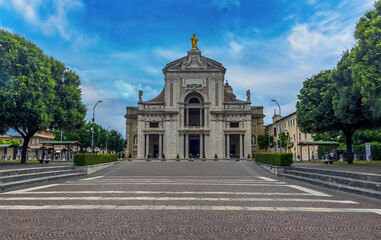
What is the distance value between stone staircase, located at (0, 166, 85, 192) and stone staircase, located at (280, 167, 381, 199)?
50.2 ft

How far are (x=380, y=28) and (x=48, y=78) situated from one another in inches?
1060

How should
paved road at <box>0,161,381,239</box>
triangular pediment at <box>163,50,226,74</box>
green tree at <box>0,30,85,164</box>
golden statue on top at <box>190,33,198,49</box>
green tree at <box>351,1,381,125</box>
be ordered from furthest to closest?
golden statue on top at <box>190,33,198,49</box>, triangular pediment at <box>163,50,226,74</box>, green tree at <box>0,30,85,164</box>, green tree at <box>351,1,381,125</box>, paved road at <box>0,161,381,239</box>

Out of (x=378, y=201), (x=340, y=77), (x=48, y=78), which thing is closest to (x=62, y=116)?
(x=48, y=78)

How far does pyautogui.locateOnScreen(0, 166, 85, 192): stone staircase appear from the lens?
47.6 ft

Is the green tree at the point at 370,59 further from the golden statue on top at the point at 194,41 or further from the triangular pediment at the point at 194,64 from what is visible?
the golden statue on top at the point at 194,41

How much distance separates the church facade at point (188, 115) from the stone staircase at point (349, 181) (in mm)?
44016

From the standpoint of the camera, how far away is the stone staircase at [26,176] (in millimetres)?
14512

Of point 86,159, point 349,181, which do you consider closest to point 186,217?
point 349,181

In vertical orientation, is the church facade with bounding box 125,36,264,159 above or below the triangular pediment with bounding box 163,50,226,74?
below

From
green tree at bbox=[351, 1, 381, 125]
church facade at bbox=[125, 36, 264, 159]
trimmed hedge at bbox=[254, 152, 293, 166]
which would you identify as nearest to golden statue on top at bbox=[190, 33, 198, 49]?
church facade at bbox=[125, 36, 264, 159]

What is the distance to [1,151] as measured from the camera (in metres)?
55.7

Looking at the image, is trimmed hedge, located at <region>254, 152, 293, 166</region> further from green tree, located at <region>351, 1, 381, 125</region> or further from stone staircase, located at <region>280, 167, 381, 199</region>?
green tree, located at <region>351, 1, 381, 125</region>

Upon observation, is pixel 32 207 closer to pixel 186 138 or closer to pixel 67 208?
pixel 67 208

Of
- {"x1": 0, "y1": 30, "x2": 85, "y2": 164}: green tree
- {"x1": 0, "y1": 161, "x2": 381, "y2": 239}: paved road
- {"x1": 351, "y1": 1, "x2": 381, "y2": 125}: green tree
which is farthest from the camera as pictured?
{"x1": 0, "y1": 30, "x2": 85, "y2": 164}: green tree
